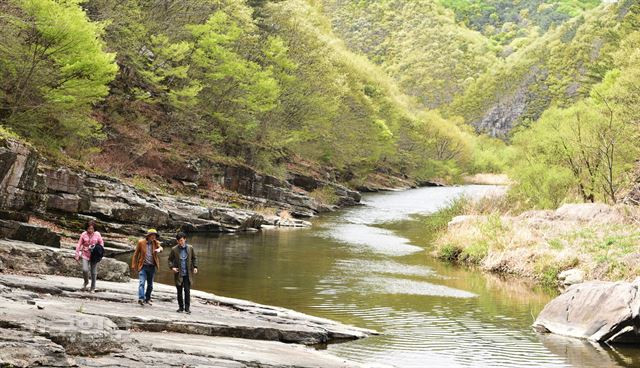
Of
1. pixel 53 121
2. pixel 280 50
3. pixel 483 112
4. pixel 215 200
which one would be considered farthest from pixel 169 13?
pixel 483 112

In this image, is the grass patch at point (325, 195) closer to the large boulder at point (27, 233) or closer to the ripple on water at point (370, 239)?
the ripple on water at point (370, 239)

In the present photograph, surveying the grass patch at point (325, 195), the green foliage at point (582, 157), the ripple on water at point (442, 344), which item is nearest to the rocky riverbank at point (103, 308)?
the ripple on water at point (442, 344)

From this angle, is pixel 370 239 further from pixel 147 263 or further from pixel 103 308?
pixel 103 308

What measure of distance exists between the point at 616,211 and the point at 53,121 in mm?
29595

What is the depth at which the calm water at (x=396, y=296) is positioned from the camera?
16.4 meters

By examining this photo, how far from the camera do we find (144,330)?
46.3 feet

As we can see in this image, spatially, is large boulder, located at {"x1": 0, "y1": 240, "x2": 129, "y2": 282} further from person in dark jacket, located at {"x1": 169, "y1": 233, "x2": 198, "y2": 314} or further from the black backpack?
person in dark jacket, located at {"x1": 169, "y1": 233, "x2": 198, "y2": 314}

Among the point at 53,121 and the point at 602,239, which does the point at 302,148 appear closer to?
the point at 53,121

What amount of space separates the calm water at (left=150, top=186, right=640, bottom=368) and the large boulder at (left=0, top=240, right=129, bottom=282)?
10.2 feet

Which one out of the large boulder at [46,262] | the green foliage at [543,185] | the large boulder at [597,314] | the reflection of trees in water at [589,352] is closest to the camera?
the reflection of trees in water at [589,352]

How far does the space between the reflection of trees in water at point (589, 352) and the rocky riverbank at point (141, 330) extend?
16.3 feet

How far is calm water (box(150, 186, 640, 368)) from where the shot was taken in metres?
16.4

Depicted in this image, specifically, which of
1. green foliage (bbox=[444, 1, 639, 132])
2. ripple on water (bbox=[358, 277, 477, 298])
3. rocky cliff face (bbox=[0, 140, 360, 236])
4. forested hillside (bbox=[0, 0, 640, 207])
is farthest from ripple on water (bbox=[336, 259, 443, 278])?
green foliage (bbox=[444, 1, 639, 132])

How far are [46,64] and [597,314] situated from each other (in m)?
27.8
